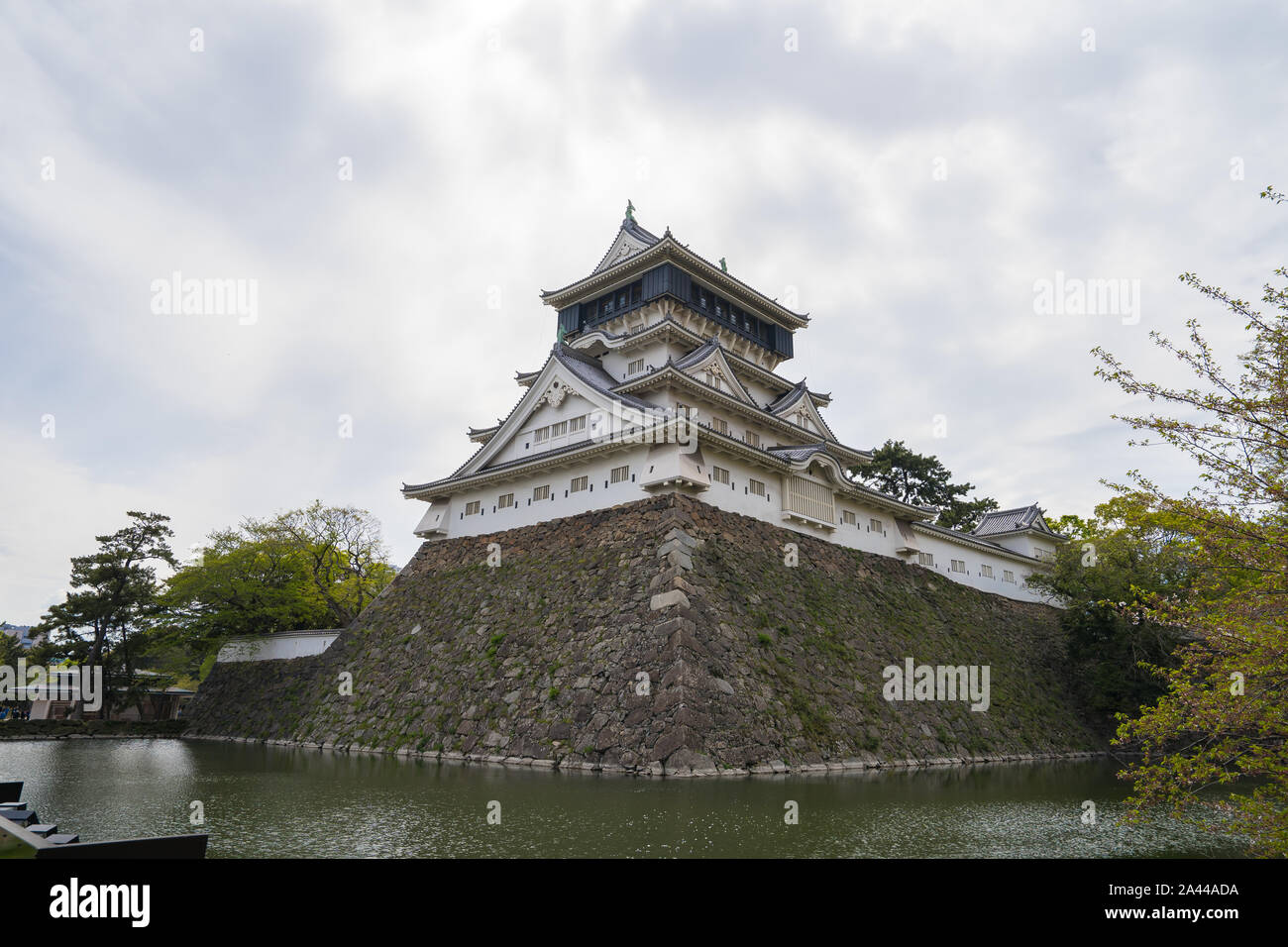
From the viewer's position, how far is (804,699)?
651 inches

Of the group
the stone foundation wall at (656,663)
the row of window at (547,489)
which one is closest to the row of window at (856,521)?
the stone foundation wall at (656,663)

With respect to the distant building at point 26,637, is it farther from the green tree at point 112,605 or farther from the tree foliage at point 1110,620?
the tree foliage at point 1110,620

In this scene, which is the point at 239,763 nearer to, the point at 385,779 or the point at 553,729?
the point at 385,779

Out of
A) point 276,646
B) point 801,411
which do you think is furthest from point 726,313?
point 276,646

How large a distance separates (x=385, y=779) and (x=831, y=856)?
29.9ft

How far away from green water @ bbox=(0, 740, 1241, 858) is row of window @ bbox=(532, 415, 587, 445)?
34.7ft


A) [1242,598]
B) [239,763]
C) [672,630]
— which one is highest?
[1242,598]

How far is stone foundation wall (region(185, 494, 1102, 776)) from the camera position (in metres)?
14.9

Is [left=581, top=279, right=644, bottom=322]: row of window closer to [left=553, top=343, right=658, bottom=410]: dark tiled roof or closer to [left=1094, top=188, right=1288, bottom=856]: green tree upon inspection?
[left=553, top=343, right=658, bottom=410]: dark tiled roof

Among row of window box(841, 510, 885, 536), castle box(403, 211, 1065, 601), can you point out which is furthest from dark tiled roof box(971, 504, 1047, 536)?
row of window box(841, 510, 885, 536)

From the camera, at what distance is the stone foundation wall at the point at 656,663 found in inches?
588

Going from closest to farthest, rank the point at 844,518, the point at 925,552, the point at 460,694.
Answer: the point at 460,694
the point at 844,518
the point at 925,552

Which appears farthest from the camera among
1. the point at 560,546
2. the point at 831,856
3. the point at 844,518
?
the point at 844,518

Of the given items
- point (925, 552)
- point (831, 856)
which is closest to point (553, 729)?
point (831, 856)
